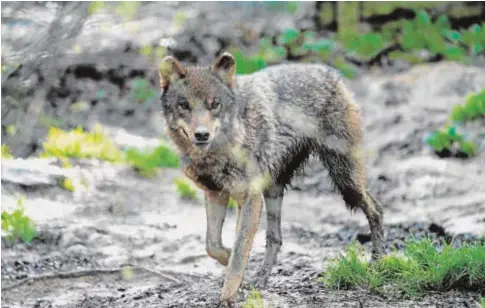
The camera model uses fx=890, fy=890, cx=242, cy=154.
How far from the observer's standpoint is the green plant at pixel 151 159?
9469 millimetres

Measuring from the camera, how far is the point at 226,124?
18.4ft

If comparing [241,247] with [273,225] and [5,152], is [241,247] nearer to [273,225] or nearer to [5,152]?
[273,225]

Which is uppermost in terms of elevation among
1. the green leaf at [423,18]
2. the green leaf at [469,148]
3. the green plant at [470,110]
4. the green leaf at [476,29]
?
the green leaf at [423,18]

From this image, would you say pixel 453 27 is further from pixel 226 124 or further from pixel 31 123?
pixel 226 124

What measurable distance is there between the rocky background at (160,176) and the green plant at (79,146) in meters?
0.18

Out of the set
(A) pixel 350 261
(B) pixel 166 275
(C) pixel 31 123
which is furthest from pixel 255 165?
(C) pixel 31 123

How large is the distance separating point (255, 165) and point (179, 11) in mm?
6152

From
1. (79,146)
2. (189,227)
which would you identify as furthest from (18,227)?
(79,146)

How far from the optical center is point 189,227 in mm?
8164

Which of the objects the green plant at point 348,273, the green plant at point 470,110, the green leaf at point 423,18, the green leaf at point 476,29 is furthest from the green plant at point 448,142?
the green plant at point 348,273

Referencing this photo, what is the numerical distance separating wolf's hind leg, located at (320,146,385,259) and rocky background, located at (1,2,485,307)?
51cm

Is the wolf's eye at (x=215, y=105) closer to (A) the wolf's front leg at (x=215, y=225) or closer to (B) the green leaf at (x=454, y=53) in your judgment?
(A) the wolf's front leg at (x=215, y=225)

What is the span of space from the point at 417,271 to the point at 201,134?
5.20 feet

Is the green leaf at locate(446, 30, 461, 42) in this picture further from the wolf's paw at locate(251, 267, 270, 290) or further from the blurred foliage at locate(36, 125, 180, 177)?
the wolf's paw at locate(251, 267, 270, 290)
